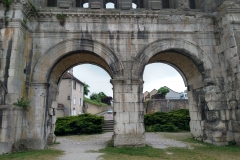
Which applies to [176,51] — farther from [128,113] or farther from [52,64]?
[52,64]

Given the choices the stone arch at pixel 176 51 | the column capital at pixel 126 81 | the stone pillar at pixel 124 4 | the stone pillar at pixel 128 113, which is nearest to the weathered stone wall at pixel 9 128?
the stone pillar at pixel 128 113

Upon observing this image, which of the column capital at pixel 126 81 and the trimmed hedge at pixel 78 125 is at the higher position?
the column capital at pixel 126 81

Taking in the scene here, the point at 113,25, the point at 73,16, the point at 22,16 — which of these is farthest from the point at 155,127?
the point at 22,16

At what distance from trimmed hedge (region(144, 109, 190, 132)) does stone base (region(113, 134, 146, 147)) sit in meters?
6.65

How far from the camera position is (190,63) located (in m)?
8.45

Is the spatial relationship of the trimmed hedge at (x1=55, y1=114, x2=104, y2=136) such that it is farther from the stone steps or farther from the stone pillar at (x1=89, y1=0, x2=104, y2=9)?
the stone pillar at (x1=89, y1=0, x2=104, y2=9)

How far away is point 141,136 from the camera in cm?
704

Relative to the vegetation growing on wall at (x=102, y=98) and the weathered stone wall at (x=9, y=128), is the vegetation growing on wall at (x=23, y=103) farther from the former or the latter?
the vegetation growing on wall at (x=102, y=98)

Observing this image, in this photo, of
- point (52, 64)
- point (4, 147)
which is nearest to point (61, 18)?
point (52, 64)

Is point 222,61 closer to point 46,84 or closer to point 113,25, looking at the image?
point 113,25

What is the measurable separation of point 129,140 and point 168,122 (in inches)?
295

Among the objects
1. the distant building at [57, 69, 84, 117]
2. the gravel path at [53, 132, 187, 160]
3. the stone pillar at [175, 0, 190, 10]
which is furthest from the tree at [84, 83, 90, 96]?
the stone pillar at [175, 0, 190, 10]

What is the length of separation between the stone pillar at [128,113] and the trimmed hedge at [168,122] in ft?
21.9

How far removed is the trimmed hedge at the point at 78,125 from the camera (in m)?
12.3
